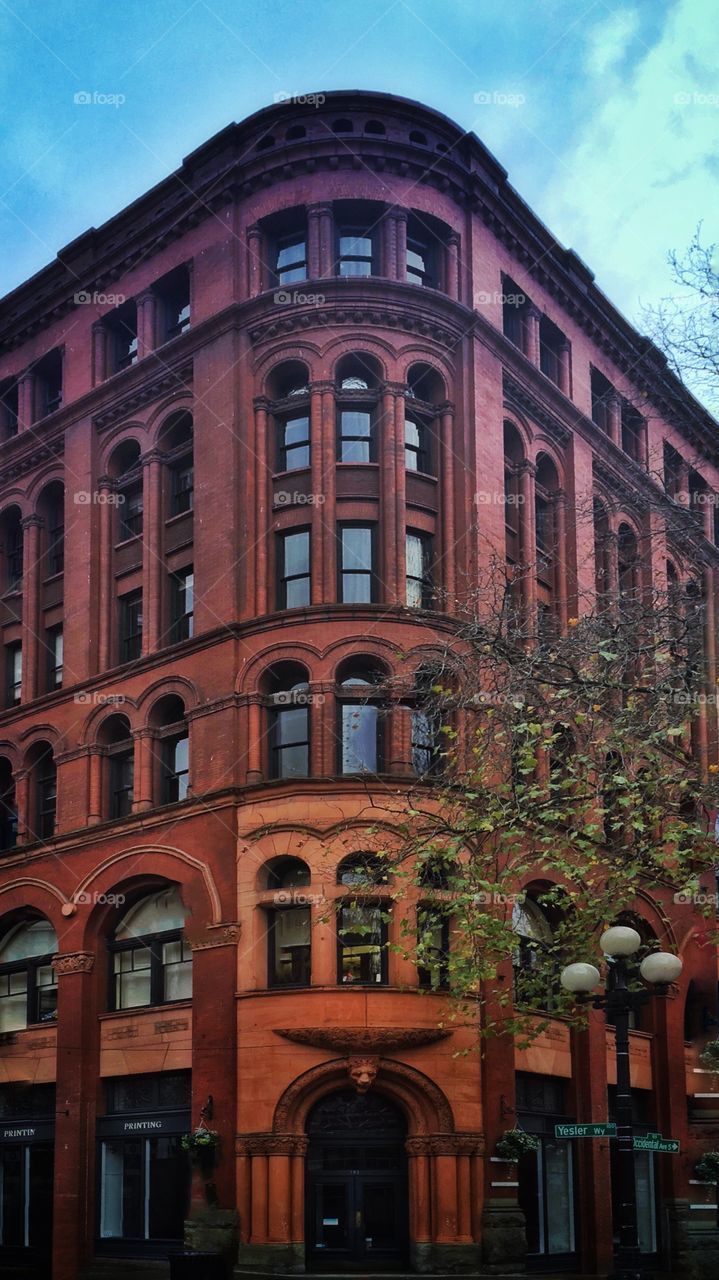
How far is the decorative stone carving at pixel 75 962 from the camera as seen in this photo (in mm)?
37781

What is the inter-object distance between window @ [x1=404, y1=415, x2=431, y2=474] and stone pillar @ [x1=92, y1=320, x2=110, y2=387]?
388 inches

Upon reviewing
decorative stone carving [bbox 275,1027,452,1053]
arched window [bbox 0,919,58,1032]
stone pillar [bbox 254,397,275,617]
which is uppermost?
stone pillar [bbox 254,397,275,617]

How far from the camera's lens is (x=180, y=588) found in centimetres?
3906

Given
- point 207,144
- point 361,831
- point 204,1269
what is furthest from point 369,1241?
point 207,144

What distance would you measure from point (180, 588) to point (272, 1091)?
1340cm

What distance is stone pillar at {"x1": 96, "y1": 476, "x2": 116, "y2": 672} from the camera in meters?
40.3

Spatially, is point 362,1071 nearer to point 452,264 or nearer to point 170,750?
point 170,750

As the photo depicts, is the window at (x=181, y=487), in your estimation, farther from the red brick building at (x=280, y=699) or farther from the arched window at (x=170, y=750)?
the arched window at (x=170, y=750)

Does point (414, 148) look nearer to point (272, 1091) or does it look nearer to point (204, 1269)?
point (272, 1091)

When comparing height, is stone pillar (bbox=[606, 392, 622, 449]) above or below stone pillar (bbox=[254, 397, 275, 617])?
above

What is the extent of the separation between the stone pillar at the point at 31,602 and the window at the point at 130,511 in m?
3.61

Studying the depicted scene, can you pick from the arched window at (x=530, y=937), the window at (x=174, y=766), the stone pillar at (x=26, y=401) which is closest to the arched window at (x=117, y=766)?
the window at (x=174, y=766)

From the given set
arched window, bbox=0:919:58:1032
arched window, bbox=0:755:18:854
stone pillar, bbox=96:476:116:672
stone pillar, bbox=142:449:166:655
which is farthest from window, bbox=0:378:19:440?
arched window, bbox=0:919:58:1032

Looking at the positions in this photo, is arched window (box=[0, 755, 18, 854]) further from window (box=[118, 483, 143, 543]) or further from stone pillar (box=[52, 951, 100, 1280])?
window (box=[118, 483, 143, 543])
